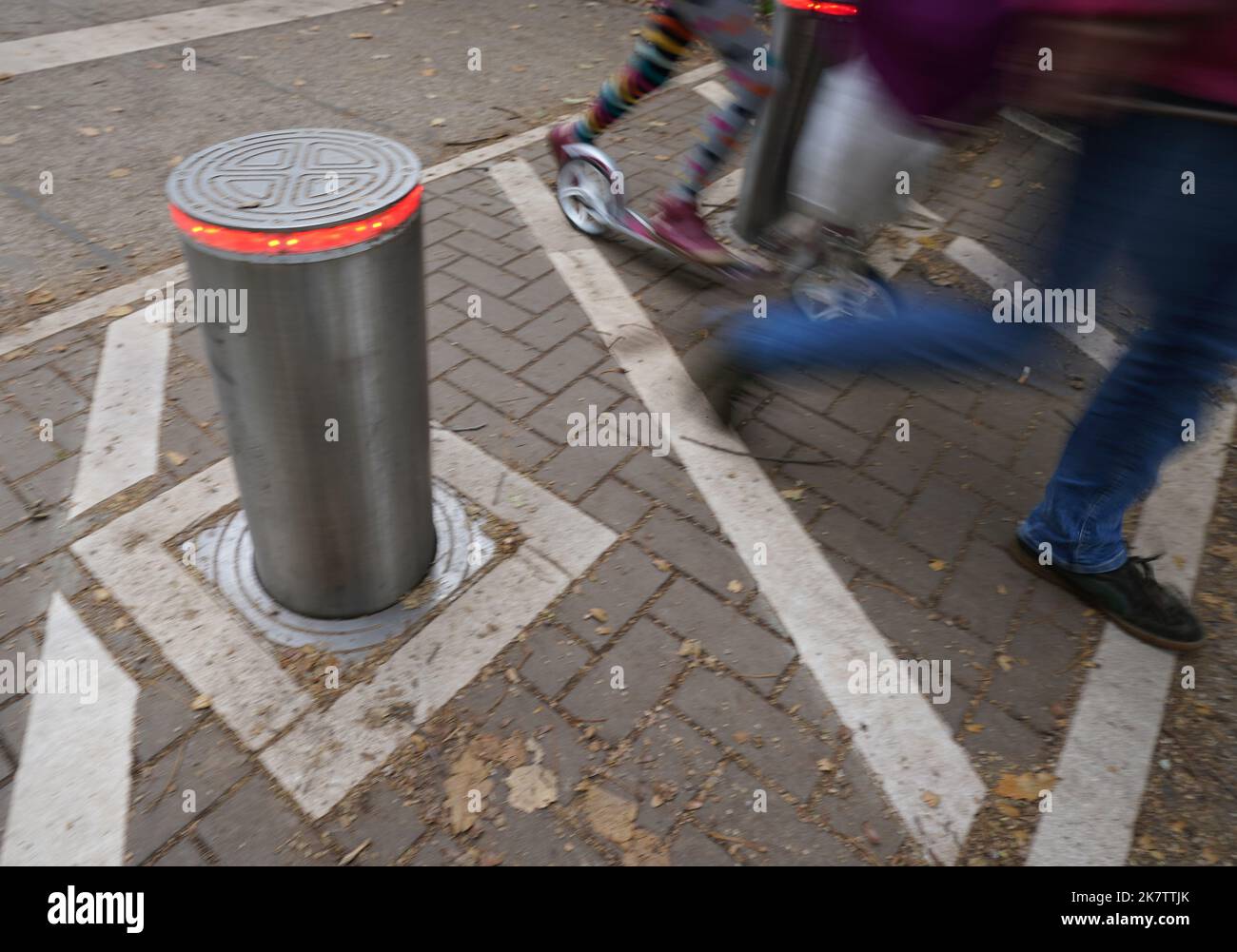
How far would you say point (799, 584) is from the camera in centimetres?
277

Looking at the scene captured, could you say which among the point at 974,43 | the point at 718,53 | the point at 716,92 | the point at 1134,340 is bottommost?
the point at 716,92

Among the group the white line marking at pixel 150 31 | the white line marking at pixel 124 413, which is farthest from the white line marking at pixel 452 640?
the white line marking at pixel 150 31

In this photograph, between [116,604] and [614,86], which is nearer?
[116,604]

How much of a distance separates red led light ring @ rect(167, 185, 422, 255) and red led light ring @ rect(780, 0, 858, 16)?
2277mm

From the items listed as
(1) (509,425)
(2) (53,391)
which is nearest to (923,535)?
(1) (509,425)

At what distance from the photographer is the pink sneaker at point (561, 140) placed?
14.2 ft

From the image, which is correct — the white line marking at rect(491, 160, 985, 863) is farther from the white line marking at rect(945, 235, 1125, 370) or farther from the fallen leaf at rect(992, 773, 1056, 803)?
the white line marking at rect(945, 235, 1125, 370)

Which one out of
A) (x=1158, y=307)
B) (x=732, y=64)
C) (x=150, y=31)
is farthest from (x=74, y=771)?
(x=150, y=31)

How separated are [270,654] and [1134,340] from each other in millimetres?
2511

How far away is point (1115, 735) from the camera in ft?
7.91

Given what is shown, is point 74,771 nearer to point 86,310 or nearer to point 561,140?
point 86,310

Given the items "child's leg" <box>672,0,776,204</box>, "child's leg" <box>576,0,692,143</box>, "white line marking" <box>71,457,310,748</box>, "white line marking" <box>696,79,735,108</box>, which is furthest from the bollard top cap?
"white line marking" <box>696,79,735,108</box>

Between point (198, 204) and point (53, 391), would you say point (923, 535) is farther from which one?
point (53, 391)

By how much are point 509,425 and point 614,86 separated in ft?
5.92
